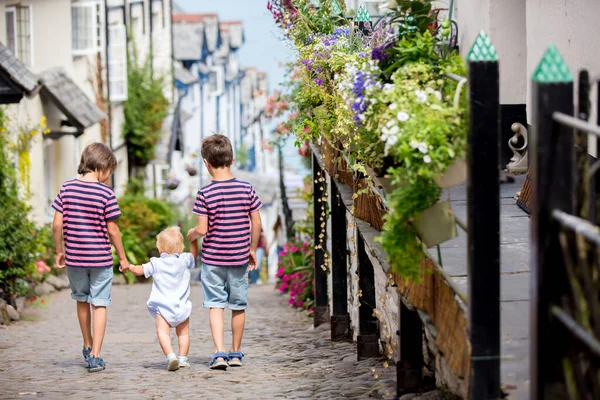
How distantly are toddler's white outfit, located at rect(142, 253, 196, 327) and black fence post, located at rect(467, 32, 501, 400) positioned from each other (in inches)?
125

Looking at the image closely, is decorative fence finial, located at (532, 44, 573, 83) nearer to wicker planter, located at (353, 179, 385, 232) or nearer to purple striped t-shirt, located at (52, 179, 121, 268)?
wicker planter, located at (353, 179, 385, 232)

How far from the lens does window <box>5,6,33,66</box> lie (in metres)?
16.3

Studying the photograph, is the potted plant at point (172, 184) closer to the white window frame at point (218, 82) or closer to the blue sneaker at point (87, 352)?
the white window frame at point (218, 82)

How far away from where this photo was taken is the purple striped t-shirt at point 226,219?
671cm

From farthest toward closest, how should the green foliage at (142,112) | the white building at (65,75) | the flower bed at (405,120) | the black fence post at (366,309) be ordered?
the green foliage at (142,112) → the white building at (65,75) → the black fence post at (366,309) → the flower bed at (405,120)

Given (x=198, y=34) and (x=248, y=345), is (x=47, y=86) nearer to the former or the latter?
(x=248, y=345)

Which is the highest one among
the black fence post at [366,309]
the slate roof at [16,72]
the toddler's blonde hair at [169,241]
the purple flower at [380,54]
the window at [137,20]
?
the window at [137,20]

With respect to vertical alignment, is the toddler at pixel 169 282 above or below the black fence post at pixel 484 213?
below

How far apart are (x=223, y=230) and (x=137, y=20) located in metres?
19.2

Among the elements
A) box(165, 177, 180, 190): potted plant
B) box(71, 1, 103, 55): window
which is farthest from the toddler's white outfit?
box(165, 177, 180, 190): potted plant

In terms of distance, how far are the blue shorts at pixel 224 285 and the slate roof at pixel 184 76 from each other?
2369 centimetres

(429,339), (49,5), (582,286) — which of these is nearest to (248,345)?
(429,339)

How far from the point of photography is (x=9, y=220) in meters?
11.3

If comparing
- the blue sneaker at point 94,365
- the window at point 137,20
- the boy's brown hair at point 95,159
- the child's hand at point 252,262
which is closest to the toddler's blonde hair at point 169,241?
the child's hand at point 252,262
